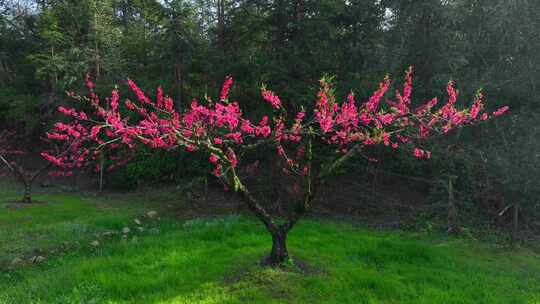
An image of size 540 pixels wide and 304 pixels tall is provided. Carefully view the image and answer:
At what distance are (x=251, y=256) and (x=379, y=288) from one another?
2563 millimetres

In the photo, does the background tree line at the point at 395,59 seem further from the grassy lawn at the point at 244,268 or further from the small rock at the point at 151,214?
A: the small rock at the point at 151,214

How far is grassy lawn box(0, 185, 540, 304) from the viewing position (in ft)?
20.0

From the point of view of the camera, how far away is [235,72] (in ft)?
46.4

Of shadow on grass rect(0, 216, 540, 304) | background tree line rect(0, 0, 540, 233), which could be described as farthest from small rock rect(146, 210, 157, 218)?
background tree line rect(0, 0, 540, 233)

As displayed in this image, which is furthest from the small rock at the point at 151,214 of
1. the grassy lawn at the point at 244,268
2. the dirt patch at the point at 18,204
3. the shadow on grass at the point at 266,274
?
the dirt patch at the point at 18,204

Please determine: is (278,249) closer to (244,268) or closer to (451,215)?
(244,268)

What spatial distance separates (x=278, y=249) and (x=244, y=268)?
2.33ft

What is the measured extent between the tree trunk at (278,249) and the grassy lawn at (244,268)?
24cm

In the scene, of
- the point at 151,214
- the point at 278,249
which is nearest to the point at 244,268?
the point at 278,249

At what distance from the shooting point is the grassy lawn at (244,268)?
609 cm

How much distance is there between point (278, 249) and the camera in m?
7.03

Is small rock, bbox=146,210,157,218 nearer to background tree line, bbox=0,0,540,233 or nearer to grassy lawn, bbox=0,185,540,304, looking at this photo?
grassy lawn, bbox=0,185,540,304

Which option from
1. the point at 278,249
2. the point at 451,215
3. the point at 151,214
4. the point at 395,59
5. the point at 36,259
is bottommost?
the point at 36,259

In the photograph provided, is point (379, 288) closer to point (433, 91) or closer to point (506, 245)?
point (506, 245)
